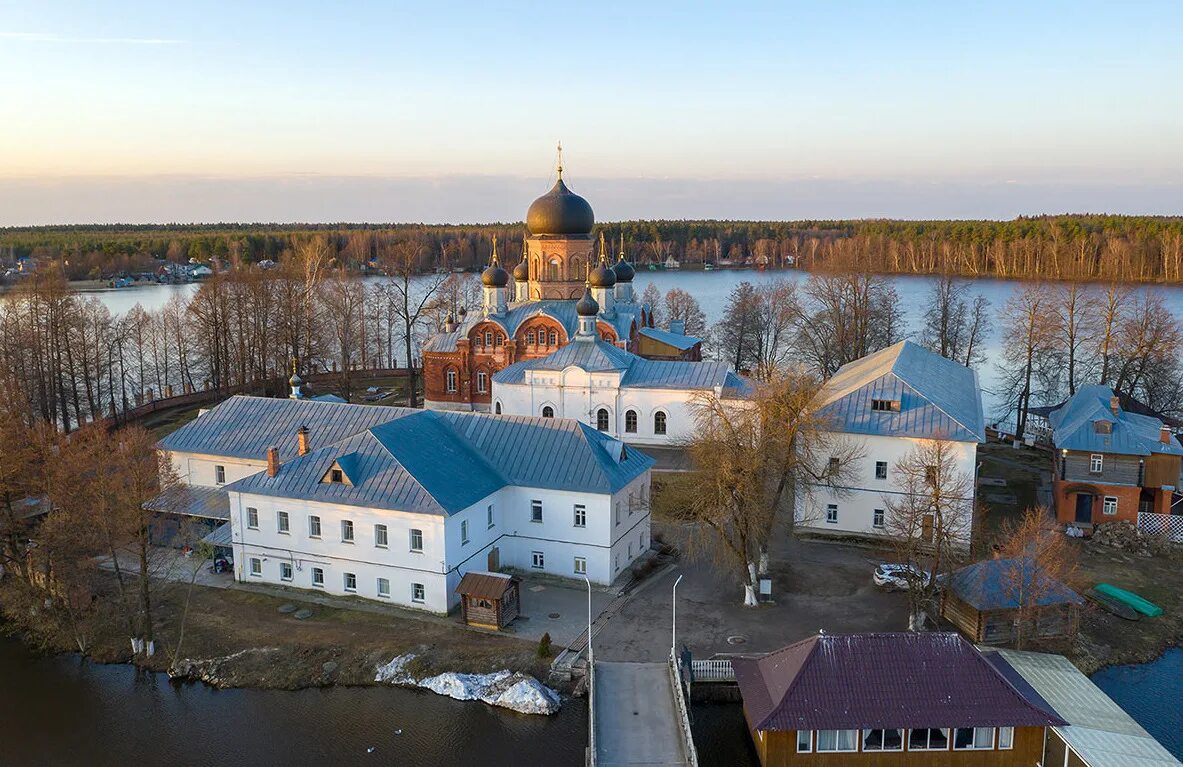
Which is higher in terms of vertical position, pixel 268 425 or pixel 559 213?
pixel 559 213

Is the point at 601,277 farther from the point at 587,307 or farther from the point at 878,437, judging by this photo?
the point at 878,437

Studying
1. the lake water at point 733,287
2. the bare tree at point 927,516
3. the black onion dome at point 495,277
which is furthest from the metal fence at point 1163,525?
the black onion dome at point 495,277

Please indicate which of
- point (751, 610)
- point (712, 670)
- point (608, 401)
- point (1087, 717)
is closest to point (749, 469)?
point (751, 610)

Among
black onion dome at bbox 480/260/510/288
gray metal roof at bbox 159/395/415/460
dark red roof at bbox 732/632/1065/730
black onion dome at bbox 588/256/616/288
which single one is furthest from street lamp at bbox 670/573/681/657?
black onion dome at bbox 480/260/510/288

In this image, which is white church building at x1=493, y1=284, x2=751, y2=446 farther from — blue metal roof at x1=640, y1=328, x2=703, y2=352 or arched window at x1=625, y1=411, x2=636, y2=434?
blue metal roof at x1=640, y1=328, x2=703, y2=352

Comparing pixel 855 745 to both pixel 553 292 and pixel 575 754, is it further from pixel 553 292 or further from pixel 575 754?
pixel 553 292

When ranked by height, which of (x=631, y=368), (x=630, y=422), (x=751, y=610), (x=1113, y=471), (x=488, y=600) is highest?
(x=631, y=368)

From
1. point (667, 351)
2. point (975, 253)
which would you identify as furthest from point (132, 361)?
point (975, 253)
